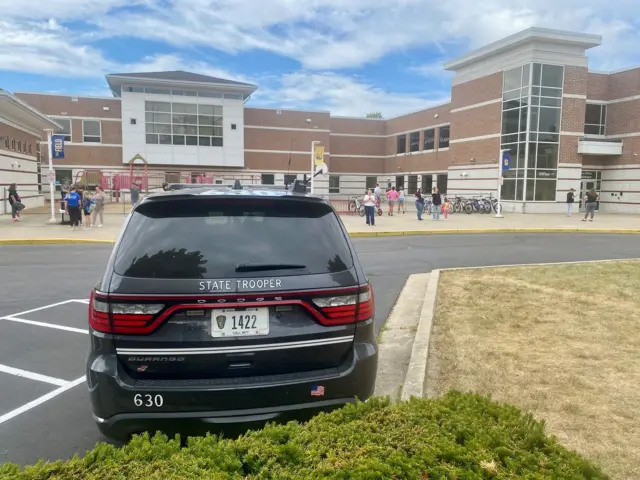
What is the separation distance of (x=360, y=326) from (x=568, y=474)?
4.50 ft

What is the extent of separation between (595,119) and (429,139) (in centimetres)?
1501

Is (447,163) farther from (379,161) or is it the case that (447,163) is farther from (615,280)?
(615,280)

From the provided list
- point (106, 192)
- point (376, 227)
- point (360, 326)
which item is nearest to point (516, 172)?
point (376, 227)

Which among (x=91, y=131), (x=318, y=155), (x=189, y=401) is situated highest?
(x=91, y=131)

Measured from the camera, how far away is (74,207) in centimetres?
1841

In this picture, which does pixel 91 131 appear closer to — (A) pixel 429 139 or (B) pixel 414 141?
(B) pixel 414 141

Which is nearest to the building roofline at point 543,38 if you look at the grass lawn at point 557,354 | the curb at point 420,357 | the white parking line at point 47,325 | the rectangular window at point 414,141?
the rectangular window at point 414,141

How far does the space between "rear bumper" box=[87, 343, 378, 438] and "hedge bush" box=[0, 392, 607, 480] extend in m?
0.49

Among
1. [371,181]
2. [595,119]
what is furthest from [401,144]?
[595,119]

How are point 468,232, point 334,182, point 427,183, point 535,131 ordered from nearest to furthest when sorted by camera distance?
point 468,232, point 535,131, point 427,183, point 334,182

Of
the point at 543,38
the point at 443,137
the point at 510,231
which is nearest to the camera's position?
the point at 510,231

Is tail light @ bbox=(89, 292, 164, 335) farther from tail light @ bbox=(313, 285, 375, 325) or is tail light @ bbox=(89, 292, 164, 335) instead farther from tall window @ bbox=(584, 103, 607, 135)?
tall window @ bbox=(584, 103, 607, 135)

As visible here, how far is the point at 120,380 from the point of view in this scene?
2.65 meters

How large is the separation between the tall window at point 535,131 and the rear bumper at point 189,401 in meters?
32.2
